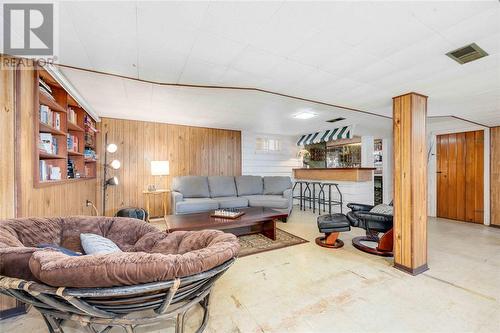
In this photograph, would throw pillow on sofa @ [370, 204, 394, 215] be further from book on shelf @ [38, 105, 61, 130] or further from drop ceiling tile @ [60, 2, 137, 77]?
book on shelf @ [38, 105, 61, 130]

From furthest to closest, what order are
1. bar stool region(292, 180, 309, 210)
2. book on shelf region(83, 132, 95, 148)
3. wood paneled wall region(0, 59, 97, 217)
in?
bar stool region(292, 180, 309, 210) → book on shelf region(83, 132, 95, 148) → wood paneled wall region(0, 59, 97, 217)

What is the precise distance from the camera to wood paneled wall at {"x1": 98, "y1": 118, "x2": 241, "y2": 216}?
4672 millimetres

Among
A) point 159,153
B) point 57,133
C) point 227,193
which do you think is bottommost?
point 227,193

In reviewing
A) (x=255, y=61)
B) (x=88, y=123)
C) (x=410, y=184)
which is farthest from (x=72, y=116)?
(x=410, y=184)

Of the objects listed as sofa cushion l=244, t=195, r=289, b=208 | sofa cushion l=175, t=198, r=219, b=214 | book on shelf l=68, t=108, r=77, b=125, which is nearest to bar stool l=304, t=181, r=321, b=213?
sofa cushion l=244, t=195, r=289, b=208

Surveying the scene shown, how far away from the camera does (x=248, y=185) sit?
5430mm

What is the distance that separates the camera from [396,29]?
1.46 meters

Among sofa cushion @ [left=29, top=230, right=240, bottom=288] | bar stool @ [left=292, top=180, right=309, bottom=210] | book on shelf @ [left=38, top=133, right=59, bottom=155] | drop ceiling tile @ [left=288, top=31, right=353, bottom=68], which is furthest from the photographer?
bar stool @ [left=292, top=180, right=309, bottom=210]

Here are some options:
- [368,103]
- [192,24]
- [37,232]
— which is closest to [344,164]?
[368,103]

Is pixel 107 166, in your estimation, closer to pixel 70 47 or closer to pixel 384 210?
pixel 70 47

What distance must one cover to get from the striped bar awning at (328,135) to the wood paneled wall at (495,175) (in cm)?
278

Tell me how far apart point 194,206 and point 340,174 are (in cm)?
358

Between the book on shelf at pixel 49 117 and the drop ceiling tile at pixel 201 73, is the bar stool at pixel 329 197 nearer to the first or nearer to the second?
the drop ceiling tile at pixel 201 73

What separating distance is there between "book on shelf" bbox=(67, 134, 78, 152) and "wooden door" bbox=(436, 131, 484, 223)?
24.5 feet
